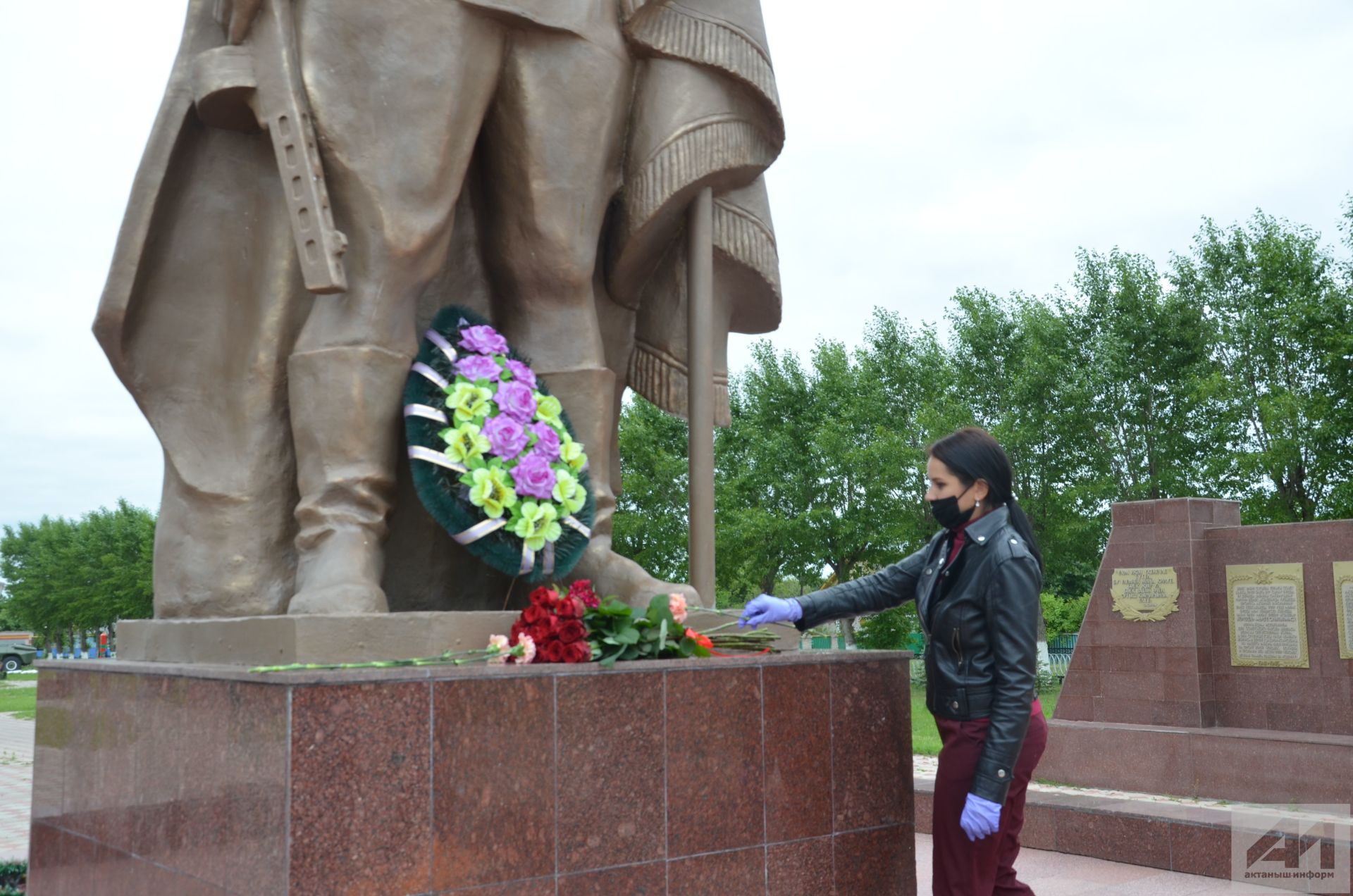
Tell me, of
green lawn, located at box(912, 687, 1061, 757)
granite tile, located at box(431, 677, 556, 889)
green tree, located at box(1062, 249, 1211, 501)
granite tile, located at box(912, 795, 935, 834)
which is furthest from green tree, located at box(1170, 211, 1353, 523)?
granite tile, located at box(431, 677, 556, 889)

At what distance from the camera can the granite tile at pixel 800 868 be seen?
341 centimetres

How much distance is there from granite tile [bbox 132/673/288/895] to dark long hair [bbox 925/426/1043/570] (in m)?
1.96

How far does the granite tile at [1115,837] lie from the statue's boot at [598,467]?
282cm

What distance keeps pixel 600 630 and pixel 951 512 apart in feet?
3.57

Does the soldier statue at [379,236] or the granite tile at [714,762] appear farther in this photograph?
the soldier statue at [379,236]

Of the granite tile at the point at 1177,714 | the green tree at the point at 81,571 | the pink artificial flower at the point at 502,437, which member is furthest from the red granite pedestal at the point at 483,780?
the green tree at the point at 81,571

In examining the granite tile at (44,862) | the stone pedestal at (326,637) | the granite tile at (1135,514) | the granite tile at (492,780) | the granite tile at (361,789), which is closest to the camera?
the granite tile at (361,789)

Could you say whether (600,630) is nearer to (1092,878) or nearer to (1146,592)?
(1092,878)

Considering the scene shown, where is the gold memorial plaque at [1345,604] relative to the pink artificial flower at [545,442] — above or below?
below

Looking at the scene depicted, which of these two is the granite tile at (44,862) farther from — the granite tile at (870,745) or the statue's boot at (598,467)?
the granite tile at (870,745)

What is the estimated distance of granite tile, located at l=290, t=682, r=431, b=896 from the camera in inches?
103

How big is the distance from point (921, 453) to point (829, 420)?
2.19m

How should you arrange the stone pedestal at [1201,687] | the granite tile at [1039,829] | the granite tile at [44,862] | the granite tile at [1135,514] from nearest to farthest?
the granite tile at [44,862], the granite tile at [1039,829], the stone pedestal at [1201,687], the granite tile at [1135,514]

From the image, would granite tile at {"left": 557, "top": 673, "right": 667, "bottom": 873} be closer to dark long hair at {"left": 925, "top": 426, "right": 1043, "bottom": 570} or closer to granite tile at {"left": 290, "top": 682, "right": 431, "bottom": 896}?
granite tile at {"left": 290, "top": 682, "right": 431, "bottom": 896}
